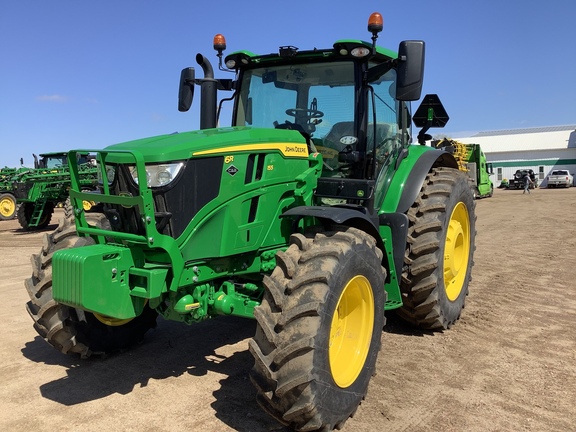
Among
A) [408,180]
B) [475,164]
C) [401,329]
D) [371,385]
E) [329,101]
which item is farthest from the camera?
[475,164]

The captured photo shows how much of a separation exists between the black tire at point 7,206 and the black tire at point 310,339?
20.0 m

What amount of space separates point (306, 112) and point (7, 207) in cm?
1915

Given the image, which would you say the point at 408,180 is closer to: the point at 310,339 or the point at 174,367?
the point at 310,339

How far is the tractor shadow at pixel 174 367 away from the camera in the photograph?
365 centimetres

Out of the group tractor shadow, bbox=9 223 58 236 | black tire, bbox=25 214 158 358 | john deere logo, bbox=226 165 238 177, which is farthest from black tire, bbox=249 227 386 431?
tractor shadow, bbox=9 223 58 236

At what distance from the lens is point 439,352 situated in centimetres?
474

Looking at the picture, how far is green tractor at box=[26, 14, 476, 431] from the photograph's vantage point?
3.19 m

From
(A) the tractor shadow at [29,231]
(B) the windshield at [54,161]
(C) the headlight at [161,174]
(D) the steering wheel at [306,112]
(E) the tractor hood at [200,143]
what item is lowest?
(A) the tractor shadow at [29,231]

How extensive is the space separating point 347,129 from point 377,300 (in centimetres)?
157

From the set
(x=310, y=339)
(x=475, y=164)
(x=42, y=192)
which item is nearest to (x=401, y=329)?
(x=310, y=339)

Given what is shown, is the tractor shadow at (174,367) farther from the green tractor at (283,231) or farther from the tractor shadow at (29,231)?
the tractor shadow at (29,231)

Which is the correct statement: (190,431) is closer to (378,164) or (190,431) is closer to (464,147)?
(378,164)

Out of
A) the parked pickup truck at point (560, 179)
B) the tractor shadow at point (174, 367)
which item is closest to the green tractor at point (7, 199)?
the tractor shadow at point (174, 367)

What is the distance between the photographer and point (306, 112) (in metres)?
4.76
